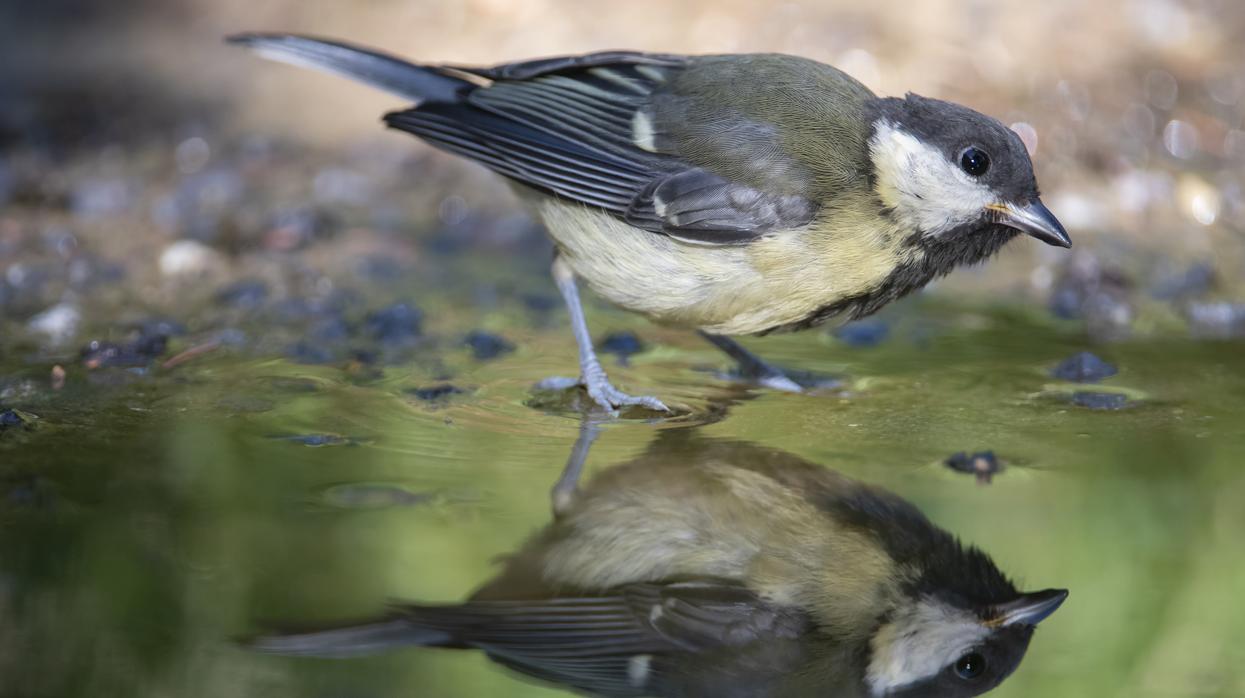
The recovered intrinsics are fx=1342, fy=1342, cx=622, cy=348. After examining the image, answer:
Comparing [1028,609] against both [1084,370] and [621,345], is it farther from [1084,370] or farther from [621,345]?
[621,345]

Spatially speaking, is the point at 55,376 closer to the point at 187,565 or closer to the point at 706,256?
the point at 187,565

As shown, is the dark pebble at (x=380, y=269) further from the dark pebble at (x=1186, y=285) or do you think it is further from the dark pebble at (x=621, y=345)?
the dark pebble at (x=1186, y=285)

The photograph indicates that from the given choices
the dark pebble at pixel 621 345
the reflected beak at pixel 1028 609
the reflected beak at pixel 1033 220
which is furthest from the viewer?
the dark pebble at pixel 621 345

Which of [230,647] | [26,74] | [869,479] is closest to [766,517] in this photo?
[869,479]

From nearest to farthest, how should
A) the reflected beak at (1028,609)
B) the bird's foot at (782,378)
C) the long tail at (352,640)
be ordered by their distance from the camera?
the long tail at (352,640) → the reflected beak at (1028,609) → the bird's foot at (782,378)

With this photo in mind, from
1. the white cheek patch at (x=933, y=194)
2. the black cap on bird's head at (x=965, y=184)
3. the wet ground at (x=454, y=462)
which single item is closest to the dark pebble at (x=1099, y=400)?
the wet ground at (x=454, y=462)
